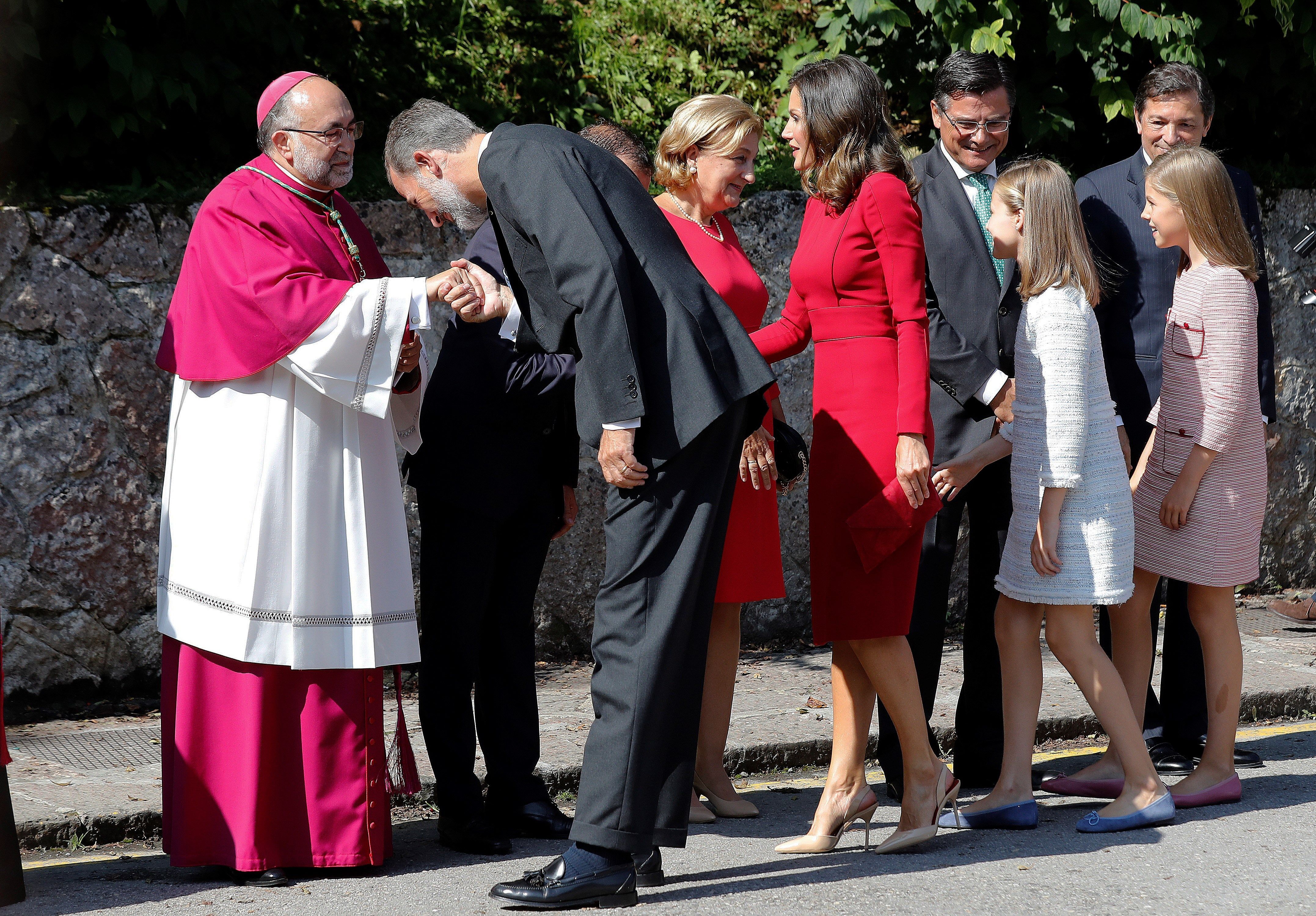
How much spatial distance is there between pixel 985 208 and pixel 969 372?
658 mm

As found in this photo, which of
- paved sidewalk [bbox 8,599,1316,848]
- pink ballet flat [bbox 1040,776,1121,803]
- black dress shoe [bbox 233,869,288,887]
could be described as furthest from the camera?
pink ballet flat [bbox 1040,776,1121,803]

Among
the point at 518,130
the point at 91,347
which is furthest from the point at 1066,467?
the point at 91,347

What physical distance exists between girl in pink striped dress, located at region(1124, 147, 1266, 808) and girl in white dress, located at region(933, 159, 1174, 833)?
13.7 inches

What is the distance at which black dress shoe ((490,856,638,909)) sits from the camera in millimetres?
3203

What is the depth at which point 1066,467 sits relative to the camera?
3871mm

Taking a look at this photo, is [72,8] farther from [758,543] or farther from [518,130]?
[758,543]

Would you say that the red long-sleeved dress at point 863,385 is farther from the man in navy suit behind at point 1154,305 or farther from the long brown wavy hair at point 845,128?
the man in navy suit behind at point 1154,305

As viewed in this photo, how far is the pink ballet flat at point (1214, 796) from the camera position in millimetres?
4176

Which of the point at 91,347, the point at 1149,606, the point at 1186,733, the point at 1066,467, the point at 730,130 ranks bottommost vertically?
the point at 1186,733

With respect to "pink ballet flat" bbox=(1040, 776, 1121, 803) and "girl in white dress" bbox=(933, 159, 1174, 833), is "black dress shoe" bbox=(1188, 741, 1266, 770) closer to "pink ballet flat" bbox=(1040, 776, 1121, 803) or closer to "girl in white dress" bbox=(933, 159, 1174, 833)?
"pink ballet flat" bbox=(1040, 776, 1121, 803)

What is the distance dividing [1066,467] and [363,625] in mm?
1982

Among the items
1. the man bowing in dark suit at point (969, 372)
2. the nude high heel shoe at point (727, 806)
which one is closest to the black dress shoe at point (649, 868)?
the nude high heel shoe at point (727, 806)

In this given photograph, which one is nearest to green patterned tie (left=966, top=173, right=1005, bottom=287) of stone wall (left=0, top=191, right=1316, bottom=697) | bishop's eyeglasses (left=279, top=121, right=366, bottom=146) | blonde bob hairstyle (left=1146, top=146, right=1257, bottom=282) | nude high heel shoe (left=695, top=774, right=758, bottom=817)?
blonde bob hairstyle (left=1146, top=146, right=1257, bottom=282)

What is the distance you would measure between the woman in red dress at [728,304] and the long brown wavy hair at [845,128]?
1.33 feet
